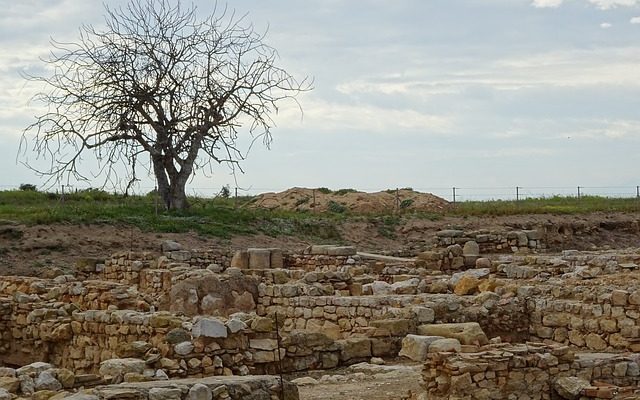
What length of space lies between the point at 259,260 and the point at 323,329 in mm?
6665

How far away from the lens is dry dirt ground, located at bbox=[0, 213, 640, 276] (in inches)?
843

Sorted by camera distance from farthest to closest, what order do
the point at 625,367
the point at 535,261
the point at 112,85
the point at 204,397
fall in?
the point at 112,85, the point at 535,261, the point at 625,367, the point at 204,397

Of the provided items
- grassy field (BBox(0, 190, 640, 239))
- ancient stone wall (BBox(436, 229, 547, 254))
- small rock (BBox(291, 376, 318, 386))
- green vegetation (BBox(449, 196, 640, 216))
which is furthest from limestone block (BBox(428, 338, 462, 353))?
green vegetation (BBox(449, 196, 640, 216))

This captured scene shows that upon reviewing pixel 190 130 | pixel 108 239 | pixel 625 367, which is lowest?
pixel 625 367

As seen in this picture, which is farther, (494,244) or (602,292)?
(494,244)

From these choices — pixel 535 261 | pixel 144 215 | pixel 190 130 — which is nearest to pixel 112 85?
pixel 190 130

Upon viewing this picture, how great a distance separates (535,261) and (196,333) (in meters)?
8.87

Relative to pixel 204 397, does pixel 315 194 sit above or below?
above

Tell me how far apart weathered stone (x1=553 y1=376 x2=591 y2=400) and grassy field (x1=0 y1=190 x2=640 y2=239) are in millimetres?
17318

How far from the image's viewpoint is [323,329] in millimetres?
12828

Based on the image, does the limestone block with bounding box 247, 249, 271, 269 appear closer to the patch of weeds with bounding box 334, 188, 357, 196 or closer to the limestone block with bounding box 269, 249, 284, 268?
the limestone block with bounding box 269, 249, 284, 268

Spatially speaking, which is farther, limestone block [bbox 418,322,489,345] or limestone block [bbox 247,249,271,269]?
limestone block [bbox 247,249,271,269]

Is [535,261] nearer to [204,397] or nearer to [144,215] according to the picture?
[204,397]

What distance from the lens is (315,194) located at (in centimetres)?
3744
